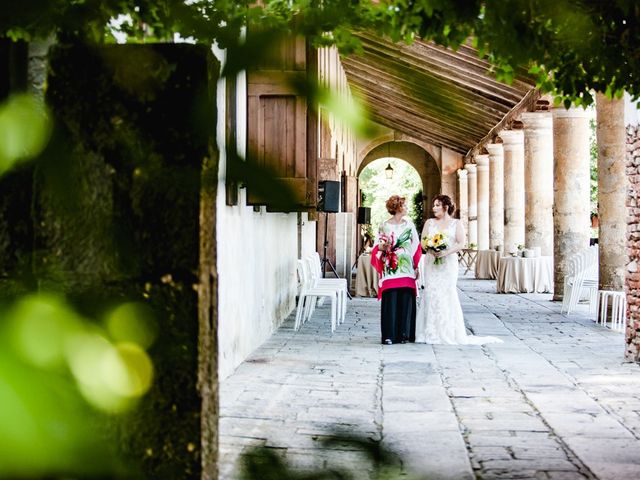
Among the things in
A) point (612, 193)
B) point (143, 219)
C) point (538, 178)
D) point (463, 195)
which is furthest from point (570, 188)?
point (463, 195)

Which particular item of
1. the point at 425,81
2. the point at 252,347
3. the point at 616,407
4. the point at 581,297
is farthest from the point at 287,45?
the point at 581,297

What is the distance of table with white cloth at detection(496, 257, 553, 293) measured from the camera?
15102 mm

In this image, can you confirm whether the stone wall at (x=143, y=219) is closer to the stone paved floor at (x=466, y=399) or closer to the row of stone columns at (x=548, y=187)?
the stone paved floor at (x=466, y=399)

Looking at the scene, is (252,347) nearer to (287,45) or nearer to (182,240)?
(182,240)

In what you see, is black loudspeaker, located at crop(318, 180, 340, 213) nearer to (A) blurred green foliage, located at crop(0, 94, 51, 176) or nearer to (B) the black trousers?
(B) the black trousers

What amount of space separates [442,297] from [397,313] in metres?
0.45

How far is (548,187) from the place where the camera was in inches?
607

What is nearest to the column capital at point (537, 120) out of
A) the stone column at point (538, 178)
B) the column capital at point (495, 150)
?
the stone column at point (538, 178)

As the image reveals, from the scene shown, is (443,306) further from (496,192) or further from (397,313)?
(496,192)

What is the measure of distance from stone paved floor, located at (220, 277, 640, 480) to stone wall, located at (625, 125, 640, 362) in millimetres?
256

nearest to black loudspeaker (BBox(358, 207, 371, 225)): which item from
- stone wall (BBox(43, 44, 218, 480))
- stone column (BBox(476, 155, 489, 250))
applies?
stone column (BBox(476, 155, 489, 250))

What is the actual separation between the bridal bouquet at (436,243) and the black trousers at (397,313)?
0.42m

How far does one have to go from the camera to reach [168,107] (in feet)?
3.41

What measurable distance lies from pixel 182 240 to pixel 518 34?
79 cm
